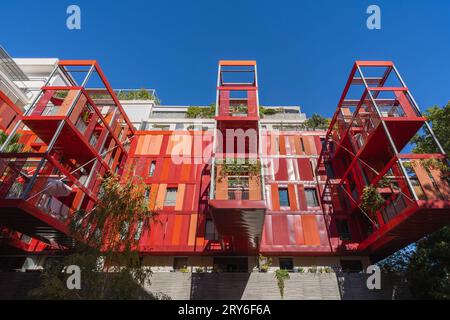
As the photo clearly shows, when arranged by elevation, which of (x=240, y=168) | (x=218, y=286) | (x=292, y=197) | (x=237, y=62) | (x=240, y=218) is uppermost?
(x=237, y=62)

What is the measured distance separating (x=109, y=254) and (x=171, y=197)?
39.8 ft

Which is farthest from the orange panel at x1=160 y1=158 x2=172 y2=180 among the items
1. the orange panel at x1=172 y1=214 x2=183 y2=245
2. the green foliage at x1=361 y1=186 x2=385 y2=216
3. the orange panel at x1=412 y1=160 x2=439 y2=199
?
the orange panel at x1=412 y1=160 x2=439 y2=199

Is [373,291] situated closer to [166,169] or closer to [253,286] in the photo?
[253,286]

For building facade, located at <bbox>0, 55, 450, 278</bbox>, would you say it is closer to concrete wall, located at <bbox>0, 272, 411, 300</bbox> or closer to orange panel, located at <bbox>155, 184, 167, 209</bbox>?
orange panel, located at <bbox>155, 184, 167, 209</bbox>

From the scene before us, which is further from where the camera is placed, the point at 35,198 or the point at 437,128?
the point at 437,128

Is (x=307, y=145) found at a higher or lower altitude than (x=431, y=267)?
higher

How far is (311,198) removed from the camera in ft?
73.3

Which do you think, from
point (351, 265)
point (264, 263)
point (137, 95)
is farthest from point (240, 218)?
point (137, 95)

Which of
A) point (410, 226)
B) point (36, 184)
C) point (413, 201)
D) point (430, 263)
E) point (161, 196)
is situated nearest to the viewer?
point (413, 201)

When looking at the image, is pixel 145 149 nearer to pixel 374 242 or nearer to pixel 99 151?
pixel 99 151

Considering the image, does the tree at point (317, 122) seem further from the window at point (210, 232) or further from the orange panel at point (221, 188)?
the orange panel at point (221, 188)

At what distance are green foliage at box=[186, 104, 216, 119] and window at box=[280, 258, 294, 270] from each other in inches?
1011

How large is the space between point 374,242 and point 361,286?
2813 millimetres

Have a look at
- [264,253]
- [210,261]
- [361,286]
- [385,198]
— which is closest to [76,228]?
[210,261]
